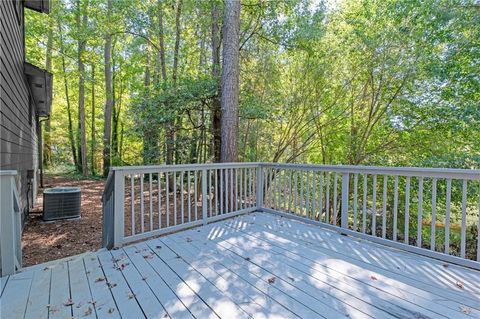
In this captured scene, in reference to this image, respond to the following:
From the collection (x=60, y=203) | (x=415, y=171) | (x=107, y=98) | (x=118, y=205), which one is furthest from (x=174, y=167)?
(x=107, y=98)

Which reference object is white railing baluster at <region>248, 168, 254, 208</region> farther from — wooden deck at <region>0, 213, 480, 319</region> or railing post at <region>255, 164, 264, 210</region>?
wooden deck at <region>0, 213, 480, 319</region>

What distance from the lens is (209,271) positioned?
2439 mm

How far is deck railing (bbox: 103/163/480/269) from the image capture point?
277 centimetres

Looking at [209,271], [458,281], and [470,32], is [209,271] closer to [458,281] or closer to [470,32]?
[458,281]

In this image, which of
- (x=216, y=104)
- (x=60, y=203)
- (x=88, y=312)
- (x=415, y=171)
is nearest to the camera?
(x=88, y=312)

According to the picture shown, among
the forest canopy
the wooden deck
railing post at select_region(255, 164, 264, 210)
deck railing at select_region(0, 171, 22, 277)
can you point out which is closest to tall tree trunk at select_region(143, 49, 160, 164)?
the forest canopy

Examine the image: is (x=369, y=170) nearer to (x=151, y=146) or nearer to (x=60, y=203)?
(x=151, y=146)

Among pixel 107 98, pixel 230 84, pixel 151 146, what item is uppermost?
pixel 107 98

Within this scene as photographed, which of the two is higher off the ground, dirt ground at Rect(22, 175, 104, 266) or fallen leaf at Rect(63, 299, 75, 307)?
fallen leaf at Rect(63, 299, 75, 307)

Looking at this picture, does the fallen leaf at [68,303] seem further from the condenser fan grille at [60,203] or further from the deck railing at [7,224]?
the condenser fan grille at [60,203]

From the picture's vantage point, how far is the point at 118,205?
2.95m

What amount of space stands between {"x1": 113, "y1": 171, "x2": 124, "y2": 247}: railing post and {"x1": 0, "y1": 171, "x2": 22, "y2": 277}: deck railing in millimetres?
860

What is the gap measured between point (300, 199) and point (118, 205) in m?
2.59

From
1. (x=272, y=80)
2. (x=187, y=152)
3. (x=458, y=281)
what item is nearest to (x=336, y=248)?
(x=458, y=281)
